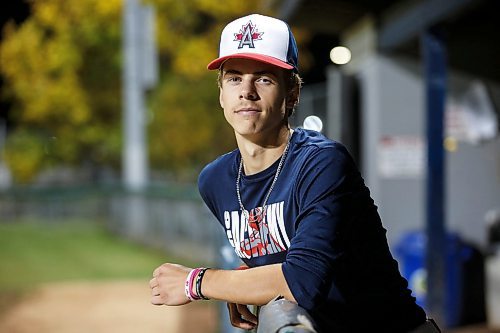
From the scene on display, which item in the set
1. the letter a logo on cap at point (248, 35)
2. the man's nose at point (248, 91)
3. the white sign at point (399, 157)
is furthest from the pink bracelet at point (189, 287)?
the white sign at point (399, 157)

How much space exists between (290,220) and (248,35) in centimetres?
44

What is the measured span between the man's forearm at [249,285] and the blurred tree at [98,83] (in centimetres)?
1516

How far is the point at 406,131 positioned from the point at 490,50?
1.17 m

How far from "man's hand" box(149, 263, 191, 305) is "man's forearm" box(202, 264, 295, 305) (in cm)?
6

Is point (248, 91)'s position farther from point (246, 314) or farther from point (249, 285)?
point (246, 314)

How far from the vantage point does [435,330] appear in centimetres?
192

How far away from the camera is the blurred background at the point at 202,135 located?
7113 millimetres

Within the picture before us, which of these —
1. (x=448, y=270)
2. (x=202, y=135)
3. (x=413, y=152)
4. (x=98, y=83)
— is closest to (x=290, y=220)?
(x=448, y=270)

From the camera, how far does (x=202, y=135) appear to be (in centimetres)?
1847

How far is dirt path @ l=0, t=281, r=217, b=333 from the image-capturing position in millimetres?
7773

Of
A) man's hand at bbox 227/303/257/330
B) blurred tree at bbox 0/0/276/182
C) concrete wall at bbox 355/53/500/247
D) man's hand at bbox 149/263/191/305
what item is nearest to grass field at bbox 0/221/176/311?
blurred tree at bbox 0/0/276/182

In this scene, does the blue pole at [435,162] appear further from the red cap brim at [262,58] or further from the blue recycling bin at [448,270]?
the red cap brim at [262,58]

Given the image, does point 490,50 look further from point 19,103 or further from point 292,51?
point 19,103

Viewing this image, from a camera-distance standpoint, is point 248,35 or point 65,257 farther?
point 65,257
